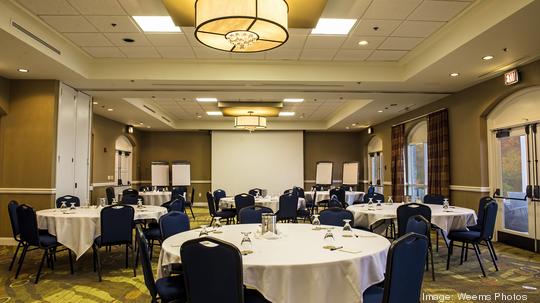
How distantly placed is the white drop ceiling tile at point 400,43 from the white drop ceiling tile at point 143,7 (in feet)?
11.6

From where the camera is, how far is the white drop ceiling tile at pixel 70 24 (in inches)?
203

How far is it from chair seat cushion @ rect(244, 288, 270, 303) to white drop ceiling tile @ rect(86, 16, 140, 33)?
4203mm

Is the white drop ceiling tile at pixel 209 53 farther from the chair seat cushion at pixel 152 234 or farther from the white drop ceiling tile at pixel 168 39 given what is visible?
the chair seat cushion at pixel 152 234

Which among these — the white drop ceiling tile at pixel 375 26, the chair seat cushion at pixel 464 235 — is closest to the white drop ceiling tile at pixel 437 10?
the white drop ceiling tile at pixel 375 26

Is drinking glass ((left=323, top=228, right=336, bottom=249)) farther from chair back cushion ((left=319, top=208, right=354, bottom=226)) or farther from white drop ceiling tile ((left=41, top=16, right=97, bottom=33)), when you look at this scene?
white drop ceiling tile ((left=41, top=16, right=97, bottom=33))

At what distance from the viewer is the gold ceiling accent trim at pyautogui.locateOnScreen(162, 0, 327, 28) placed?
4.22 meters

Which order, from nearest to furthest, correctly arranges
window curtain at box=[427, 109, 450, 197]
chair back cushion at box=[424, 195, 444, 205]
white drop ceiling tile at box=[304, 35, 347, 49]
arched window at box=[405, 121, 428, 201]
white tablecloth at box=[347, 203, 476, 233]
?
1. white tablecloth at box=[347, 203, 476, 233]
2. white drop ceiling tile at box=[304, 35, 347, 49]
3. chair back cushion at box=[424, 195, 444, 205]
4. window curtain at box=[427, 109, 450, 197]
5. arched window at box=[405, 121, 428, 201]

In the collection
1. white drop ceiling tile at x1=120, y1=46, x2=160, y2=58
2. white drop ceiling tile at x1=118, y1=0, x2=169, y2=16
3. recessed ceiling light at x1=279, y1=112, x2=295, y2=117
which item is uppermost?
white drop ceiling tile at x1=118, y1=0, x2=169, y2=16

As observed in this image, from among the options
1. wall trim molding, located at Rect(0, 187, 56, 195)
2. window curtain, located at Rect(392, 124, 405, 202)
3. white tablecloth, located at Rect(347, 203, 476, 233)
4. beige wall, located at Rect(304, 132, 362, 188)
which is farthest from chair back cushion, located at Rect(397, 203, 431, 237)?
beige wall, located at Rect(304, 132, 362, 188)

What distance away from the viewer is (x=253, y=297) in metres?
2.57

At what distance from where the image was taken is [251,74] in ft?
23.4

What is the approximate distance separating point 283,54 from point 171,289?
192 inches

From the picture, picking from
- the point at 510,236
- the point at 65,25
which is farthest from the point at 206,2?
the point at 510,236

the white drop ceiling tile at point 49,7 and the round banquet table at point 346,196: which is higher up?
the white drop ceiling tile at point 49,7
